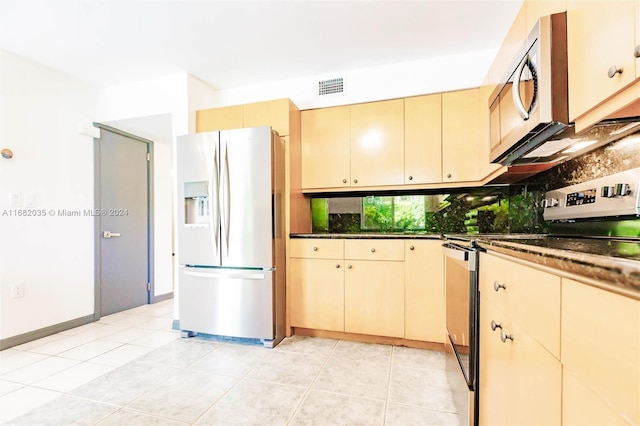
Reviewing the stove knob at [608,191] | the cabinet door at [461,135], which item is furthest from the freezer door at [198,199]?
the stove knob at [608,191]

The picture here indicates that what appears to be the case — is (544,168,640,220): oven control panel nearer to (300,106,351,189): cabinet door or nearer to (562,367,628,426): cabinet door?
(562,367,628,426): cabinet door

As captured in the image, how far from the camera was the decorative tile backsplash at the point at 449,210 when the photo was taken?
6.92 ft

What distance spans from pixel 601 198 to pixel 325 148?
1990 mm

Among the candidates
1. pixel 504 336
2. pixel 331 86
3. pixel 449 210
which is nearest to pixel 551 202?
pixel 449 210

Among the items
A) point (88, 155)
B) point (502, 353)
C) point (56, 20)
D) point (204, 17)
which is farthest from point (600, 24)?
point (88, 155)

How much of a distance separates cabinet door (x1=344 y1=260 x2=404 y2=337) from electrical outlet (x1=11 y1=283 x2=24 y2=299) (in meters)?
2.75

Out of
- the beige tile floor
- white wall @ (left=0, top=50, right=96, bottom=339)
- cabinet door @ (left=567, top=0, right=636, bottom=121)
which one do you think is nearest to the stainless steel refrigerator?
the beige tile floor

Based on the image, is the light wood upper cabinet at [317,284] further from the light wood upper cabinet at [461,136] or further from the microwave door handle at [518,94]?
the microwave door handle at [518,94]

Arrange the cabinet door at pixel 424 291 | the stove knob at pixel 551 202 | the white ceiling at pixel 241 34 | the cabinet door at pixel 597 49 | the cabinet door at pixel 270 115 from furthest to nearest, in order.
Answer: the cabinet door at pixel 270 115 → the cabinet door at pixel 424 291 → the white ceiling at pixel 241 34 → the stove knob at pixel 551 202 → the cabinet door at pixel 597 49

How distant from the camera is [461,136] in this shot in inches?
96.9

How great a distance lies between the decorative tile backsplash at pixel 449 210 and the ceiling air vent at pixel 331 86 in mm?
1048

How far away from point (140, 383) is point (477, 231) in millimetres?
2786

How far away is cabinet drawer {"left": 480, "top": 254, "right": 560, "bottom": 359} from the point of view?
0.67 meters

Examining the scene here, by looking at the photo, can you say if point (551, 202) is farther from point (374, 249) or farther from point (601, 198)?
point (374, 249)
